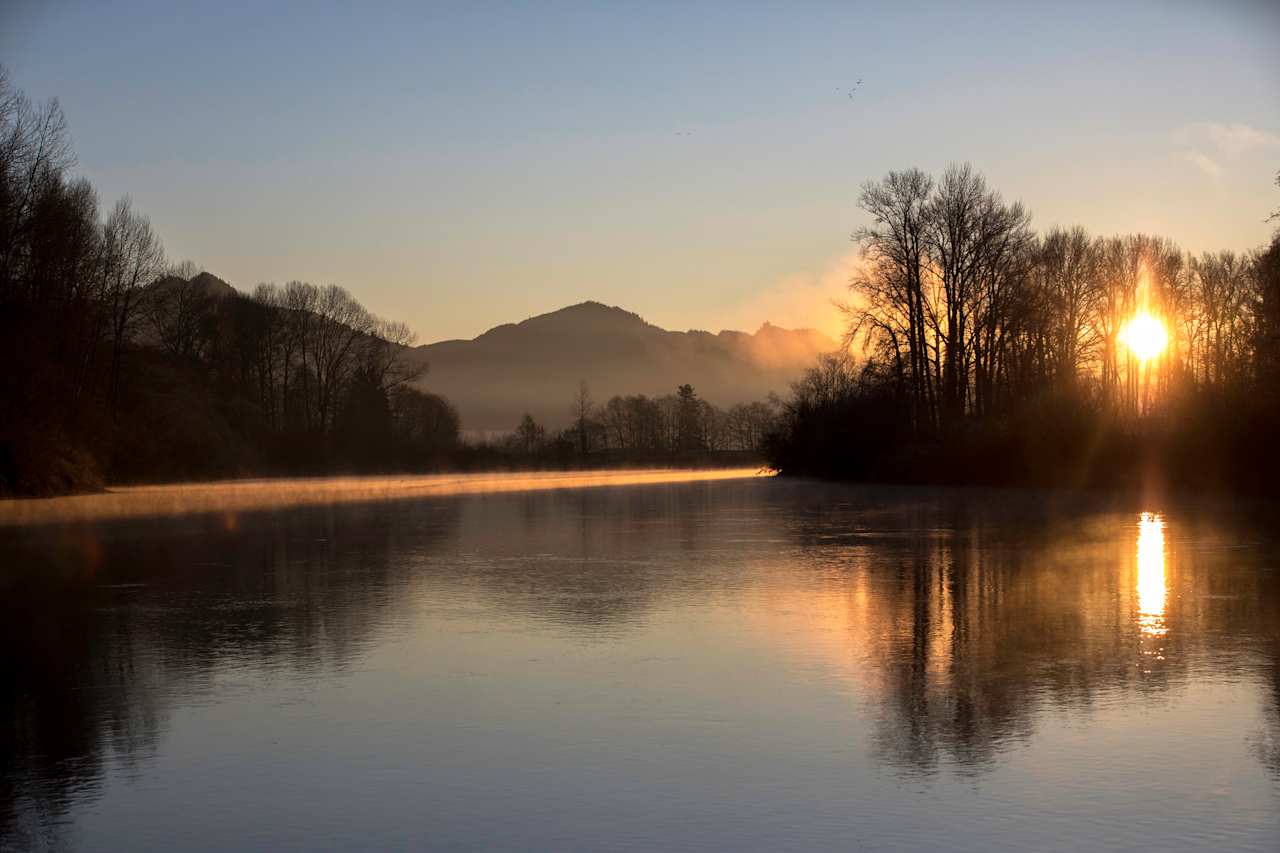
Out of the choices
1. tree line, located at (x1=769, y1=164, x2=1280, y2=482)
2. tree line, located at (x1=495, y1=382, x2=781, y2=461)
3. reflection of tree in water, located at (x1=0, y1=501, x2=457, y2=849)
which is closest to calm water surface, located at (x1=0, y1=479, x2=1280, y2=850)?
reflection of tree in water, located at (x1=0, y1=501, x2=457, y2=849)

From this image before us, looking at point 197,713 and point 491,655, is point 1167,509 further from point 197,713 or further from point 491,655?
point 197,713

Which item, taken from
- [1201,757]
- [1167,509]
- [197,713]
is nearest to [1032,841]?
[1201,757]

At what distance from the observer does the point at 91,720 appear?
7.63 m

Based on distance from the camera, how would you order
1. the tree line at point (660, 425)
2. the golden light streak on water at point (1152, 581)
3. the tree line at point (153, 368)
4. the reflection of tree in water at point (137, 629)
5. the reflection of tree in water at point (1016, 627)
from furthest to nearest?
the tree line at point (660, 425), the tree line at point (153, 368), the golden light streak on water at point (1152, 581), the reflection of tree in water at point (1016, 627), the reflection of tree in water at point (137, 629)

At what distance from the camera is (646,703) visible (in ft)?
25.9

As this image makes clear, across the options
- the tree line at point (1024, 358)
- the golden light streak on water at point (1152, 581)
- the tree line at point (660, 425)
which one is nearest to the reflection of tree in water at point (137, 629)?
the golden light streak on water at point (1152, 581)

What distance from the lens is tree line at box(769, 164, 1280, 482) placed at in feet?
129

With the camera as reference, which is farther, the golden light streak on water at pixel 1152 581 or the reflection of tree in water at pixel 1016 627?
the golden light streak on water at pixel 1152 581

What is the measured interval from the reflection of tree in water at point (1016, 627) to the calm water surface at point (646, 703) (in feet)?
0.15

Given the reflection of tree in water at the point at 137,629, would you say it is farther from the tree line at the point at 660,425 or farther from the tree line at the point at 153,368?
the tree line at the point at 660,425

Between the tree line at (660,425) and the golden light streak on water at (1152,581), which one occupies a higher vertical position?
the tree line at (660,425)

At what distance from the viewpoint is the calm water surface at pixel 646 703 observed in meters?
5.52

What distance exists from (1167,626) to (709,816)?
6.83m

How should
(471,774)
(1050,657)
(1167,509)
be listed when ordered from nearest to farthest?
(471,774)
(1050,657)
(1167,509)
